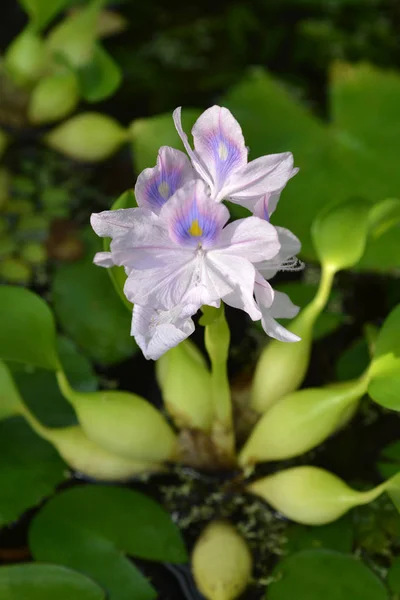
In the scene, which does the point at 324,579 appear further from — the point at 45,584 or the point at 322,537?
the point at 45,584

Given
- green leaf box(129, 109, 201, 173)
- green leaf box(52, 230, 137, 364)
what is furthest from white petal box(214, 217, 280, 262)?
green leaf box(129, 109, 201, 173)

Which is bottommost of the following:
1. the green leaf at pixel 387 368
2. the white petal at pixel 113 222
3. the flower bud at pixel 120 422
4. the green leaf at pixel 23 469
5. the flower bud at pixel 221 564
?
the flower bud at pixel 221 564

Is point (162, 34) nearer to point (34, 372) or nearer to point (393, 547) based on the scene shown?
point (34, 372)

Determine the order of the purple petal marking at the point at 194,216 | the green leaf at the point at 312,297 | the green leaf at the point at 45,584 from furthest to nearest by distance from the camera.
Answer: the green leaf at the point at 312,297, the green leaf at the point at 45,584, the purple petal marking at the point at 194,216

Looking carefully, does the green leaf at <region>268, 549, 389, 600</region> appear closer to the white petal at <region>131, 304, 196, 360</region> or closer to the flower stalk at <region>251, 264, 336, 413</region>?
the flower stalk at <region>251, 264, 336, 413</region>

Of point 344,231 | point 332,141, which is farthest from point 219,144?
point 332,141

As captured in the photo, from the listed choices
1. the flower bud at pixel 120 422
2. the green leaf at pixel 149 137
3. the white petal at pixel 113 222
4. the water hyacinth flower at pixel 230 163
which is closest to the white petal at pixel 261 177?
the water hyacinth flower at pixel 230 163

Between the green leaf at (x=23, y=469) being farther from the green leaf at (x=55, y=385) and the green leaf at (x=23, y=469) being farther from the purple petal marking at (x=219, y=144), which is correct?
the purple petal marking at (x=219, y=144)

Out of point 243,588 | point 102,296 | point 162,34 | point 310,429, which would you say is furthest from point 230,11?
point 243,588
